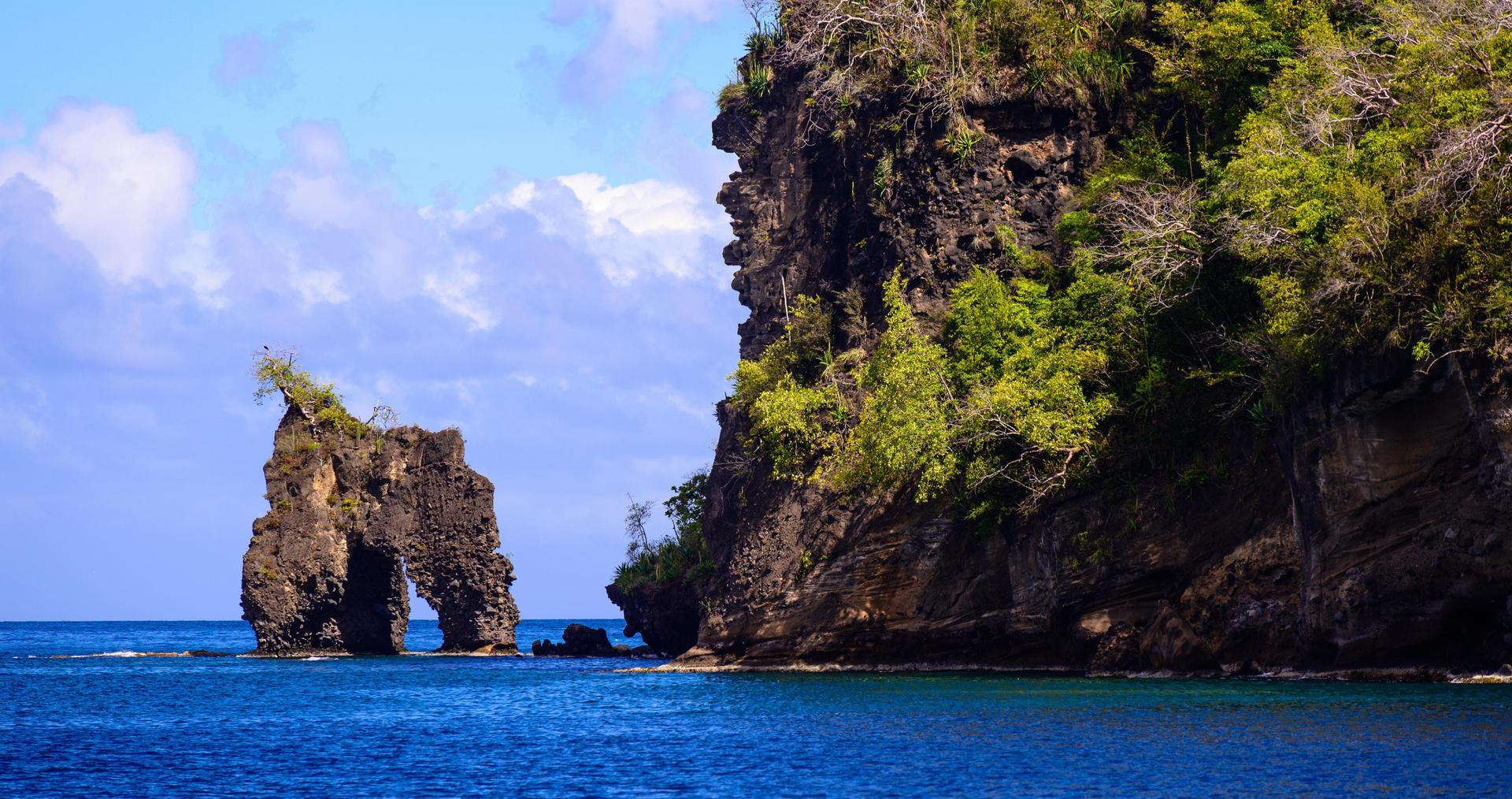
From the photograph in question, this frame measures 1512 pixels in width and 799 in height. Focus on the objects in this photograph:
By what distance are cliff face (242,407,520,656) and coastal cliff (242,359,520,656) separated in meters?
0.06

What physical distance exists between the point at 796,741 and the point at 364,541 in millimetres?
43236

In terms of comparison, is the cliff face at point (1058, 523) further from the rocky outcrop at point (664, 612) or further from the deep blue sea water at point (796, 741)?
the rocky outcrop at point (664, 612)

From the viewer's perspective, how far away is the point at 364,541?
67.3m

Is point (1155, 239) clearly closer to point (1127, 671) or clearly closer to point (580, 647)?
point (1127, 671)

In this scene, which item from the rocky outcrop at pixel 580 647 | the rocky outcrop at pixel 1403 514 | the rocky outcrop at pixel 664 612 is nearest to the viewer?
the rocky outcrop at pixel 1403 514

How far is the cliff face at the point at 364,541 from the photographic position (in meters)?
66.4

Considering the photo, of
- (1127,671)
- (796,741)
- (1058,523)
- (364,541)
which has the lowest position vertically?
(796,741)

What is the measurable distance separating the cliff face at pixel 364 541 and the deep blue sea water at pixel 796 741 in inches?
788

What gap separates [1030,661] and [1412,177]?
18516mm

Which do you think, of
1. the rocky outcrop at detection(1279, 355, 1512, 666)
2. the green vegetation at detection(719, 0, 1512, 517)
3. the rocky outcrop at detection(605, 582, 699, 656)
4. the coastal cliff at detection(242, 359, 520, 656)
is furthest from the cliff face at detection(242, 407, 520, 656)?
the rocky outcrop at detection(1279, 355, 1512, 666)

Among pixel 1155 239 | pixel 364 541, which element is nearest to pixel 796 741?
pixel 1155 239

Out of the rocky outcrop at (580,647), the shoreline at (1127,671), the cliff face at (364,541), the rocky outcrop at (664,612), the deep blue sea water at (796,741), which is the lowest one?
the deep blue sea water at (796,741)

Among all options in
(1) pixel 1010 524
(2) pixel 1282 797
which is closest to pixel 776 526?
(1) pixel 1010 524

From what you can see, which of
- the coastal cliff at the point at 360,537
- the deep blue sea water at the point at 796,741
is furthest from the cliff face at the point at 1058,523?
the coastal cliff at the point at 360,537
